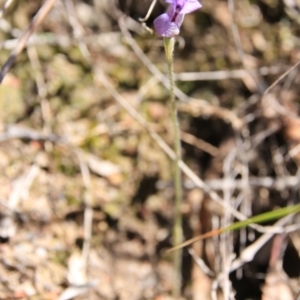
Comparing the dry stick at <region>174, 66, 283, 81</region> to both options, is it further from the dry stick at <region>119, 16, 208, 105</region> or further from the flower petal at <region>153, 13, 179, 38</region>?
the flower petal at <region>153, 13, 179, 38</region>

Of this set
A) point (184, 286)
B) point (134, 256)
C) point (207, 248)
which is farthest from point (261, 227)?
point (134, 256)

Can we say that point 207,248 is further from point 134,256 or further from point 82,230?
point 82,230

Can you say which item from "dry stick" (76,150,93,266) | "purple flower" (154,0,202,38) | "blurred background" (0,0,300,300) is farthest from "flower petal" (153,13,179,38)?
"dry stick" (76,150,93,266)

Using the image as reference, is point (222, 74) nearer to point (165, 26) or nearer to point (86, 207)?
point (86, 207)

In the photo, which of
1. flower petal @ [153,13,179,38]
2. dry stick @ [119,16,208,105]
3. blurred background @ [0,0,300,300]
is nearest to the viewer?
flower petal @ [153,13,179,38]

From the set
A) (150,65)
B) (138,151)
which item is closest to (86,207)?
(138,151)

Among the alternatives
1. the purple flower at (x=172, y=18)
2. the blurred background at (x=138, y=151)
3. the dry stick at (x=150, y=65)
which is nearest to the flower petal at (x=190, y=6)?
the purple flower at (x=172, y=18)

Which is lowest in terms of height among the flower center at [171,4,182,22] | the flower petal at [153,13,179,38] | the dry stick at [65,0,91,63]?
the flower petal at [153,13,179,38]
